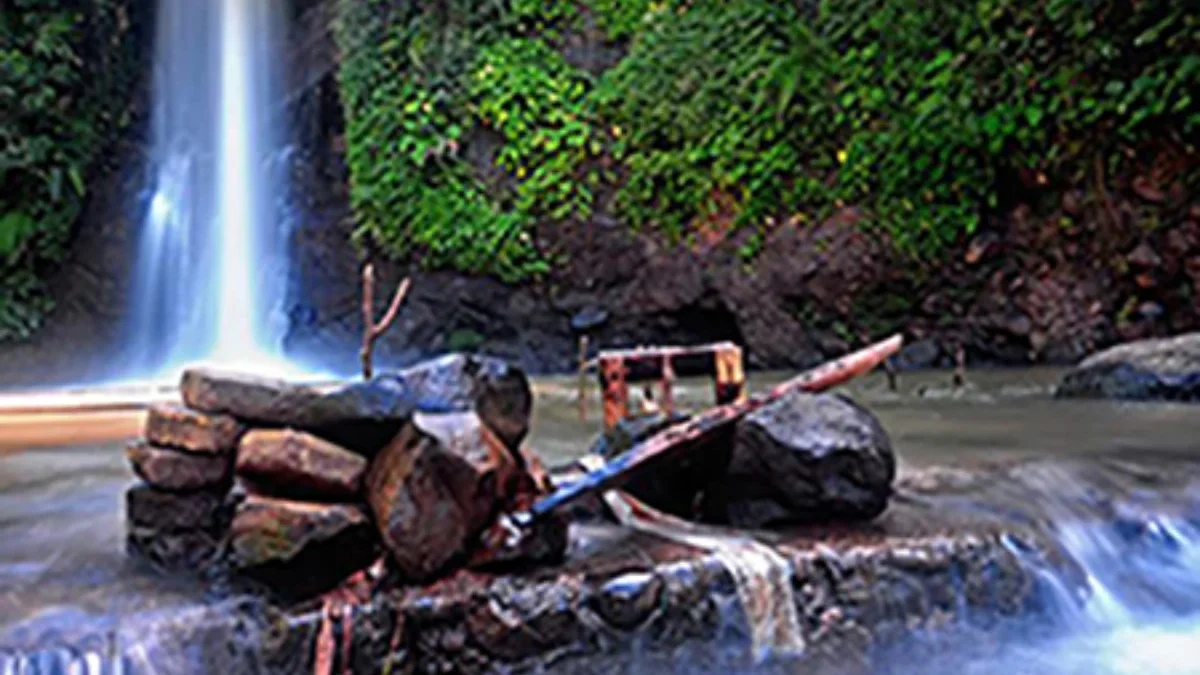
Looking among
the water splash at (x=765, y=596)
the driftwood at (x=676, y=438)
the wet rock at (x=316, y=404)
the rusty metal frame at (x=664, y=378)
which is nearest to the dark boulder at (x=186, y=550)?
the wet rock at (x=316, y=404)

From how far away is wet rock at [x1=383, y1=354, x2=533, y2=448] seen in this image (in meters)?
3.22

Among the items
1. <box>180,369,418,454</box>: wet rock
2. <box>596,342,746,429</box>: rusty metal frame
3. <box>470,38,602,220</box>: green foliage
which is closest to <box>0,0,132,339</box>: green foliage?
<box>470,38,602,220</box>: green foliage

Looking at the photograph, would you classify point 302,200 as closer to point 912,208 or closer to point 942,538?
point 912,208

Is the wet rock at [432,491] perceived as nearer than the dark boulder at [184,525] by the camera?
Yes

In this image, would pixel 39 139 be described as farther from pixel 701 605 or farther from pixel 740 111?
pixel 701 605

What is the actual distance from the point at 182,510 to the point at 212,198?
1586 cm

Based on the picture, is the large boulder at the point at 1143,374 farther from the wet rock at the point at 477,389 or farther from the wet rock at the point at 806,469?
the wet rock at the point at 477,389

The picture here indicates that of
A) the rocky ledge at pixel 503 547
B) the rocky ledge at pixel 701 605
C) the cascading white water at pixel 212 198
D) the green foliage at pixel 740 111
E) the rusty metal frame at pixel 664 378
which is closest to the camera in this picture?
the rocky ledge at pixel 701 605

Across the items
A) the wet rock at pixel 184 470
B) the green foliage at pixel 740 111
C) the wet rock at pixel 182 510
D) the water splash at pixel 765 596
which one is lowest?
the water splash at pixel 765 596

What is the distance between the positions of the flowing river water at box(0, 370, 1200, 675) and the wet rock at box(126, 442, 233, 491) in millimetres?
338

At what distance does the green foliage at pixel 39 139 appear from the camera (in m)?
15.2

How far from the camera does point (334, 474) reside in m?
3.02

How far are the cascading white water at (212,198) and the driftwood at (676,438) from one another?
13.3 meters

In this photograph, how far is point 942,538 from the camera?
357cm
